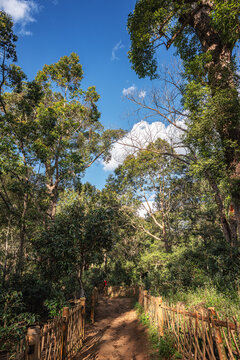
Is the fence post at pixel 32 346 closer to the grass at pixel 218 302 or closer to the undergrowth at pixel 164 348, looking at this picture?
the undergrowth at pixel 164 348

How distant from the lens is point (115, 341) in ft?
19.8

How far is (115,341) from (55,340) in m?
3.51

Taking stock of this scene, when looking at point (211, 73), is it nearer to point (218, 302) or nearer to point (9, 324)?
point (218, 302)

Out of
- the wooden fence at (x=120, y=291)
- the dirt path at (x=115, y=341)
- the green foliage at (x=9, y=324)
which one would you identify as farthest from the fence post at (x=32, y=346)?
the wooden fence at (x=120, y=291)

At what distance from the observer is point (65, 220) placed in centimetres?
855

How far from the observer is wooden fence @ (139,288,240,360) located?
9.15 ft

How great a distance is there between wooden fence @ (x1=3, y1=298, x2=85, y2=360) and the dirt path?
50 centimetres

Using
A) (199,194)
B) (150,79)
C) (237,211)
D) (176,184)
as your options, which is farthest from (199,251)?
(150,79)

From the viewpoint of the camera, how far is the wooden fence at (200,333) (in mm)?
2789

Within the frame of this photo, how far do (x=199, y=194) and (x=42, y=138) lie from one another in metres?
12.1

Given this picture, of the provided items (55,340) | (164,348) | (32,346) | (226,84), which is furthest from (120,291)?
(226,84)

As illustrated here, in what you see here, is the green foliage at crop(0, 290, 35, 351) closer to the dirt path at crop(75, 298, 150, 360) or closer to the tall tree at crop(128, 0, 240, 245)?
the dirt path at crop(75, 298, 150, 360)

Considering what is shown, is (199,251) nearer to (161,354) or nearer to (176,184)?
(176,184)

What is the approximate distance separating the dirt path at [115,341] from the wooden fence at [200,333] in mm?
910
